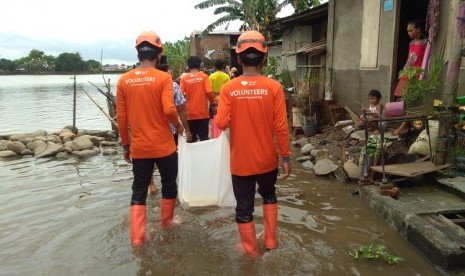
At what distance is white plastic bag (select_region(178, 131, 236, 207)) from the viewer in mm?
3980

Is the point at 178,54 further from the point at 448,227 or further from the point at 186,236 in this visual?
the point at 448,227

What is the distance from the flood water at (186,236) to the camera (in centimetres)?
346

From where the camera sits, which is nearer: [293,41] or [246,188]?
[246,188]

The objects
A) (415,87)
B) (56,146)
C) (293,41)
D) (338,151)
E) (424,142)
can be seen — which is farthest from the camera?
(293,41)

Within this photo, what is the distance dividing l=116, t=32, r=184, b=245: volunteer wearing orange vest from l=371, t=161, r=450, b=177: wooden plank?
2.82 m

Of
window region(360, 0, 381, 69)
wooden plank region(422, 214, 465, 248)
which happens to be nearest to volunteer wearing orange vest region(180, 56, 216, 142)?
window region(360, 0, 381, 69)

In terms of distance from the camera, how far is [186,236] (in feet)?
13.8

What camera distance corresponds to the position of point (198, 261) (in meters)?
3.60

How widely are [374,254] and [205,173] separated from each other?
6.21 feet

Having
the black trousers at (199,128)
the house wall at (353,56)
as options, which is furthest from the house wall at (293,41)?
the black trousers at (199,128)

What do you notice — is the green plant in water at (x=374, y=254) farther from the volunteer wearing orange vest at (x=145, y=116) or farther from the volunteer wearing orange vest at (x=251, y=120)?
the volunteer wearing orange vest at (x=145, y=116)

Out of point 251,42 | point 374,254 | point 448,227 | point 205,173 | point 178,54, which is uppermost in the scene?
point 178,54

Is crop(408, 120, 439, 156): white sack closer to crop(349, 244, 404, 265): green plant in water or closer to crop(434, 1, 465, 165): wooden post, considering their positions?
crop(434, 1, 465, 165): wooden post

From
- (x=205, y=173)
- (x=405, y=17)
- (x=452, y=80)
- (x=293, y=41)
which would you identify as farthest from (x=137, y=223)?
(x=293, y=41)
